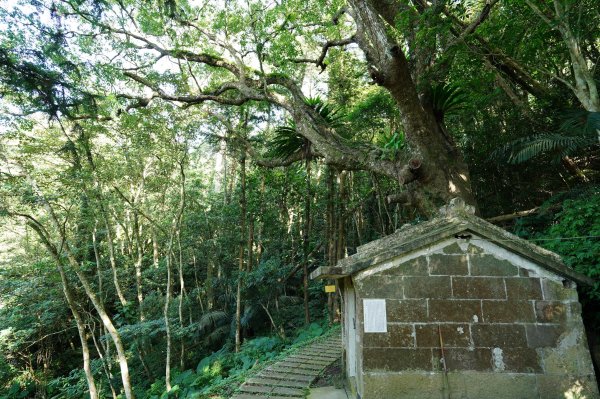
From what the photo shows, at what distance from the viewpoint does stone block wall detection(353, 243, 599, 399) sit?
4148mm

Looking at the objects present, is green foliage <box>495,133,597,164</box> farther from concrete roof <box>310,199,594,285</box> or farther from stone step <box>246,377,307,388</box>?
stone step <box>246,377,307,388</box>

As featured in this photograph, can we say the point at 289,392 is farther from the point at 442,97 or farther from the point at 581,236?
the point at 442,97

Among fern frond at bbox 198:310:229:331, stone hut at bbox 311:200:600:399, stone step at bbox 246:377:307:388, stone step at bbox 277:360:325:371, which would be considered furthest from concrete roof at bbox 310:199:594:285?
fern frond at bbox 198:310:229:331

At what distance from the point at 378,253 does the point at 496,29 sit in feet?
17.9

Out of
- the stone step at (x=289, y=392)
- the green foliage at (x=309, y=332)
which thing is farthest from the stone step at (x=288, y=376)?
the green foliage at (x=309, y=332)

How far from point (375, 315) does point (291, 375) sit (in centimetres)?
305

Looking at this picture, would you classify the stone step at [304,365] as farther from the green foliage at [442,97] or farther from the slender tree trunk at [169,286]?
the green foliage at [442,97]

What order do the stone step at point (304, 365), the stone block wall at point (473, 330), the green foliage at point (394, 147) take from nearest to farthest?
the stone block wall at point (473, 330), the green foliage at point (394, 147), the stone step at point (304, 365)

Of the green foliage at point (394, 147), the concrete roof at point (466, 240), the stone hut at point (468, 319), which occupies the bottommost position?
the stone hut at point (468, 319)

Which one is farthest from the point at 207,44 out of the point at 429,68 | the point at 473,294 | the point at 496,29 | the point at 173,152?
the point at 473,294

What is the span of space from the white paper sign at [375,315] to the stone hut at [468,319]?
0.01 meters

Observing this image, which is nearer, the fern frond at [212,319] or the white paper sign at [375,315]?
the white paper sign at [375,315]

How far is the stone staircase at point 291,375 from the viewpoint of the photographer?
580 centimetres

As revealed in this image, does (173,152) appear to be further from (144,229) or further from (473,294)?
(473,294)
